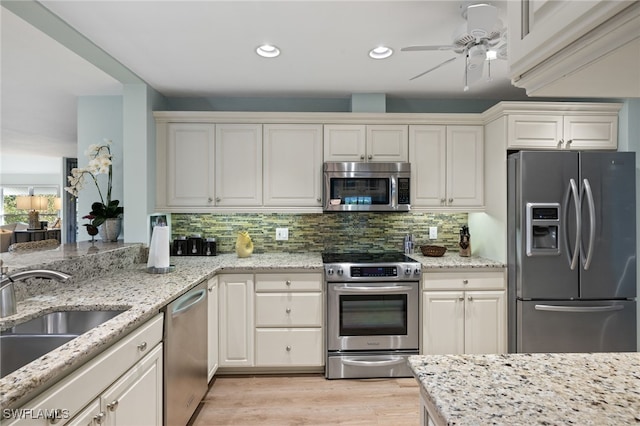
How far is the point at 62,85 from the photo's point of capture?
2943 mm

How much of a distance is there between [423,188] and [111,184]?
9.35 ft

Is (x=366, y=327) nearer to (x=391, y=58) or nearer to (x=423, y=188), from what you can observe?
(x=423, y=188)

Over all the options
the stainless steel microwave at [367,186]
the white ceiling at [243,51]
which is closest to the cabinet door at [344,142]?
the stainless steel microwave at [367,186]

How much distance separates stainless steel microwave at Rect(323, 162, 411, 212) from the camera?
9.73 ft

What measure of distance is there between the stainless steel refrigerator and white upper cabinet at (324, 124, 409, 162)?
3.34ft

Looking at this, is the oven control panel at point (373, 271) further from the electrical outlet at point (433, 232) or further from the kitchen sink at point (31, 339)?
the kitchen sink at point (31, 339)

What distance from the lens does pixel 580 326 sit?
2543mm

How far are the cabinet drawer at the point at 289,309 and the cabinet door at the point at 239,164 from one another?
0.89 metres

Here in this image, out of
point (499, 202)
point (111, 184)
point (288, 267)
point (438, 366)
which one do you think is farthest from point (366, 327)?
point (111, 184)

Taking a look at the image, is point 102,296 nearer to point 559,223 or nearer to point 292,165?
point 292,165

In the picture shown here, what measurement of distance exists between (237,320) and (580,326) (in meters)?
2.69

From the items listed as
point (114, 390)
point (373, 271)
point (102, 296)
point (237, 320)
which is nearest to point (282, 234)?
point (237, 320)

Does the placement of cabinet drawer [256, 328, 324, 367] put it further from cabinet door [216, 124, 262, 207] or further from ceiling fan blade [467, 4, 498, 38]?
ceiling fan blade [467, 4, 498, 38]

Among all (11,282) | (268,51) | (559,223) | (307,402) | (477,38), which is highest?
(268,51)
